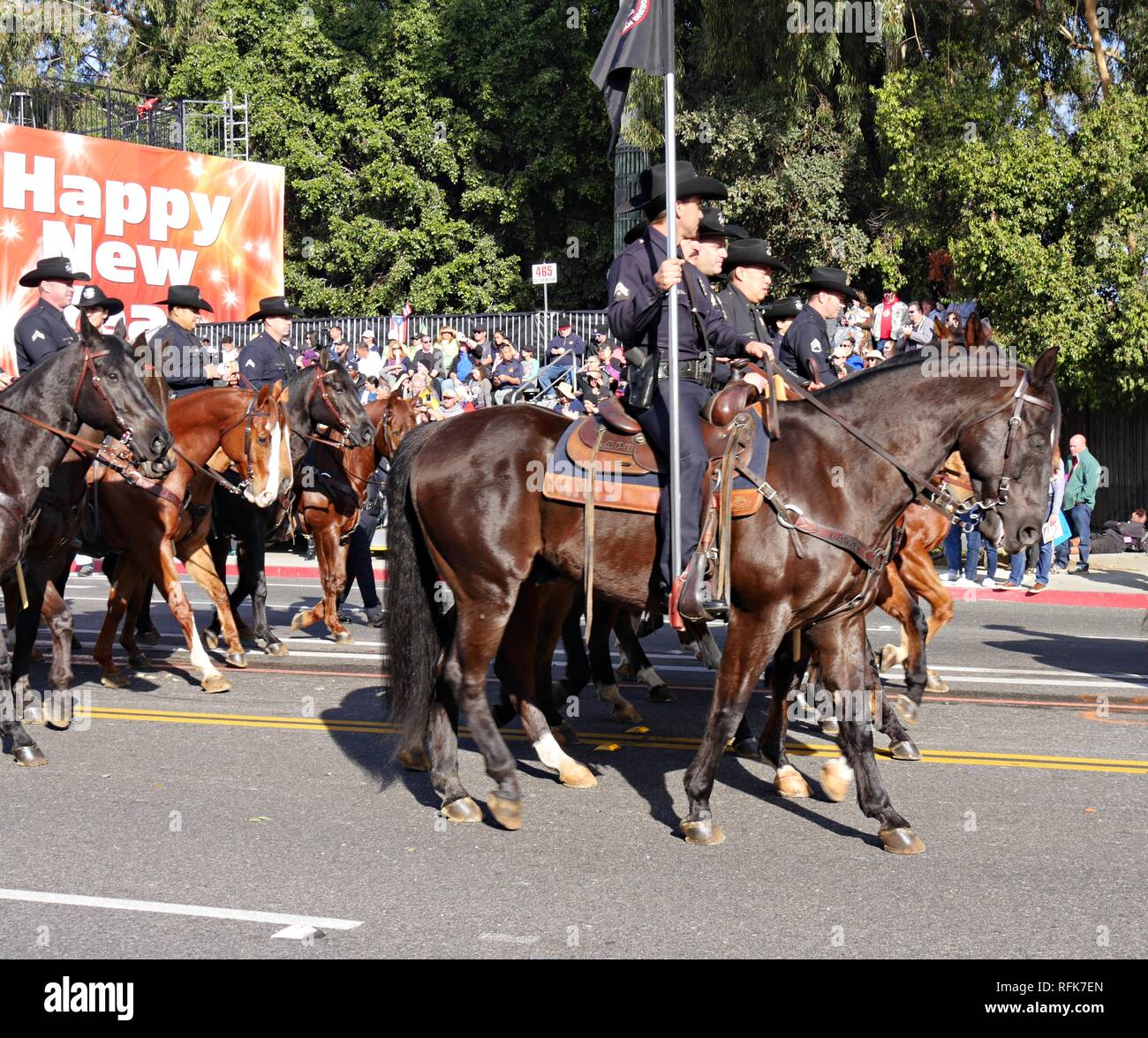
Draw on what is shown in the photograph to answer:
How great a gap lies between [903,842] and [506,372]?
19.6 m

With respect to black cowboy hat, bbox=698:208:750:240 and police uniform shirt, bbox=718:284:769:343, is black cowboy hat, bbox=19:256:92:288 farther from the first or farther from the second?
black cowboy hat, bbox=698:208:750:240

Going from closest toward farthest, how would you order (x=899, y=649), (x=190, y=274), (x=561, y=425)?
(x=561, y=425), (x=899, y=649), (x=190, y=274)

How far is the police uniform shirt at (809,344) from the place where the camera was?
964 centimetres

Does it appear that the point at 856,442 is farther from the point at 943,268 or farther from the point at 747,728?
the point at 943,268

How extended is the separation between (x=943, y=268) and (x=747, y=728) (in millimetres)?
19906

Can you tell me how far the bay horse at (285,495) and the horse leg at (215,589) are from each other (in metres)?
0.71

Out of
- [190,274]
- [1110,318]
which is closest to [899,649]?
[1110,318]

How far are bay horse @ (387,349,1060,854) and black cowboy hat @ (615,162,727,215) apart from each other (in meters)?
1.24

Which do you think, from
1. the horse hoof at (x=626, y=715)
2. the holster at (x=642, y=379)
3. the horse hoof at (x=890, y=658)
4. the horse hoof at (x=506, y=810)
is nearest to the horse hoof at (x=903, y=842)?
the horse hoof at (x=506, y=810)

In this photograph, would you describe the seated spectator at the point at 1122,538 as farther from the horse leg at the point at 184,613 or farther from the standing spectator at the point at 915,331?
the horse leg at the point at 184,613

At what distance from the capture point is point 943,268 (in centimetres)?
2691

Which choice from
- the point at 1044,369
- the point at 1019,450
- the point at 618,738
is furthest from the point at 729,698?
the point at 618,738

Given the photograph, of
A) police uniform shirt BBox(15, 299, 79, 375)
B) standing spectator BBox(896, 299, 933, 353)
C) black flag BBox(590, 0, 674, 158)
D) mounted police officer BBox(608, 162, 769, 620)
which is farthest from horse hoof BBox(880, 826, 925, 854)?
standing spectator BBox(896, 299, 933, 353)

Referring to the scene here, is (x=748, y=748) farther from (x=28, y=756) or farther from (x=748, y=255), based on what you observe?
(x=28, y=756)
